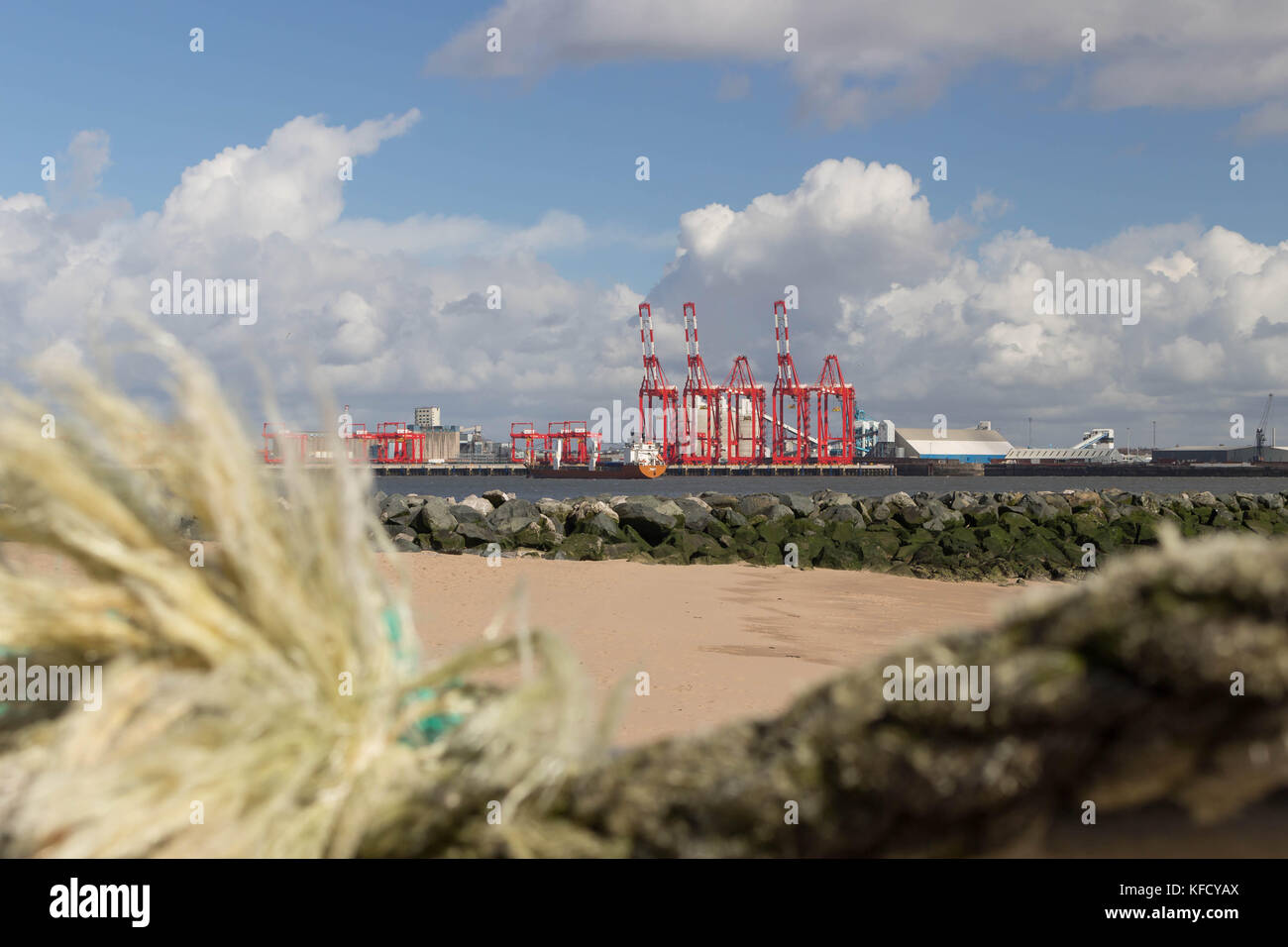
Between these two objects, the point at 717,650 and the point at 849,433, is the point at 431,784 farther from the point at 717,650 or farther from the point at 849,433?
the point at 849,433

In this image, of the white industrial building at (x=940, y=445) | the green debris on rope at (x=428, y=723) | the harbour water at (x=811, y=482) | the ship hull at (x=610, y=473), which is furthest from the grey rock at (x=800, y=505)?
the white industrial building at (x=940, y=445)

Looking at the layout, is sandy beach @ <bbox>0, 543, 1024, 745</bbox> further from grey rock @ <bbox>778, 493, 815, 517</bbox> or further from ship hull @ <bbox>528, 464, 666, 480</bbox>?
ship hull @ <bbox>528, 464, 666, 480</bbox>

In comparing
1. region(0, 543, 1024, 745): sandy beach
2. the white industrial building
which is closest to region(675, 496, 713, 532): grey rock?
region(0, 543, 1024, 745): sandy beach

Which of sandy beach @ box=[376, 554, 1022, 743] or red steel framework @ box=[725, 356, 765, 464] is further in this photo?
red steel framework @ box=[725, 356, 765, 464]

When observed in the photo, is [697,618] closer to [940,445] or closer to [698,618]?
[698,618]

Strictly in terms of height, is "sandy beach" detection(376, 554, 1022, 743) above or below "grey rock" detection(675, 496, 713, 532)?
below
